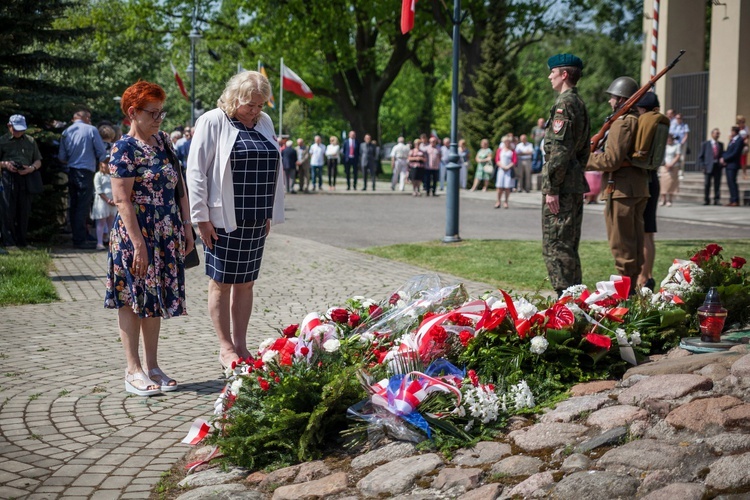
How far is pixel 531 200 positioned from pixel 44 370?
845 inches

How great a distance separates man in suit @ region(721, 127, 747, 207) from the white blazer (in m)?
18.9

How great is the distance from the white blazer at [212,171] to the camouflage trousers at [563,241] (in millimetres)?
2891

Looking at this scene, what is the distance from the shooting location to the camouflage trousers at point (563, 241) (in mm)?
7811

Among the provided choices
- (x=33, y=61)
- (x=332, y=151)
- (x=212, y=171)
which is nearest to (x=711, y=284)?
(x=212, y=171)

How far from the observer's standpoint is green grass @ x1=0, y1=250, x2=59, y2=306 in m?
9.74

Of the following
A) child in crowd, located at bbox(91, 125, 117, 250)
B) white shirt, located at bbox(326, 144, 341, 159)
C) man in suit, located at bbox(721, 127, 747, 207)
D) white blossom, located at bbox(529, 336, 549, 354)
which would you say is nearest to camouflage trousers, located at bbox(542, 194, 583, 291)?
white blossom, located at bbox(529, 336, 549, 354)

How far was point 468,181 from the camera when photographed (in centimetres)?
3525

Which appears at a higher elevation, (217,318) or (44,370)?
(217,318)

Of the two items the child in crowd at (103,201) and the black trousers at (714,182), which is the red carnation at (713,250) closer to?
the child in crowd at (103,201)

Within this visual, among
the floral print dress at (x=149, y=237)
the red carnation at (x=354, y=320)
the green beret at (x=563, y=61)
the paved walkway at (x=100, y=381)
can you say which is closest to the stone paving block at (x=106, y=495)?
the paved walkway at (x=100, y=381)

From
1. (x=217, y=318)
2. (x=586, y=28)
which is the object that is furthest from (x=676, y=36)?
(x=586, y=28)

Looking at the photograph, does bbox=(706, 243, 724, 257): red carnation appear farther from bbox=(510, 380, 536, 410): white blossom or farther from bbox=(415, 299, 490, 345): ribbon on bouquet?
bbox=(510, 380, 536, 410): white blossom

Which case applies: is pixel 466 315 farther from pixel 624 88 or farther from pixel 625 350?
pixel 624 88

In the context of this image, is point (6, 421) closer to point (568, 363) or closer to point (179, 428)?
point (179, 428)
